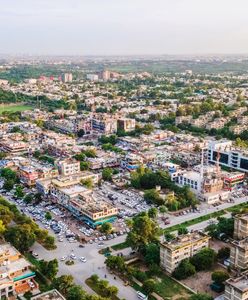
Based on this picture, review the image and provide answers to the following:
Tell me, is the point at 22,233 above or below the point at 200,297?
above

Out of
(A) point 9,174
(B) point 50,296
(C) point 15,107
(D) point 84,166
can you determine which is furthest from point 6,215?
(C) point 15,107

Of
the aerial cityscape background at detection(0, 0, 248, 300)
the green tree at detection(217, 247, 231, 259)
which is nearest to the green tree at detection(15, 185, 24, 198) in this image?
the aerial cityscape background at detection(0, 0, 248, 300)

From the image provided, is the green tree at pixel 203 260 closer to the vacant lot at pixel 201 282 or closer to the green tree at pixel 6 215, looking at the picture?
the vacant lot at pixel 201 282

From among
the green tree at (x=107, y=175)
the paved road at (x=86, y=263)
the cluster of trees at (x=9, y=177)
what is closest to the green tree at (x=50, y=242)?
the paved road at (x=86, y=263)

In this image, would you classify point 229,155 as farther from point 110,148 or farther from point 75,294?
point 75,294

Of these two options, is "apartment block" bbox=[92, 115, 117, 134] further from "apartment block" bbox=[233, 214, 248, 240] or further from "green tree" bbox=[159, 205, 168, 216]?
"apartment block" bbox=[233, 214, 248, 240]
